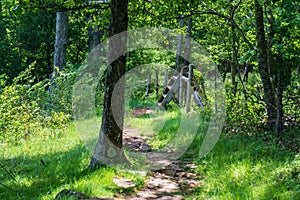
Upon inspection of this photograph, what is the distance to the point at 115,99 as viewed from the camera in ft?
20.0

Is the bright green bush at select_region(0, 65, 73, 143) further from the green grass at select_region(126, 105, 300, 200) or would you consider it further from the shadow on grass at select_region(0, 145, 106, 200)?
the green grass at select_region(126, 105, 300, 200)

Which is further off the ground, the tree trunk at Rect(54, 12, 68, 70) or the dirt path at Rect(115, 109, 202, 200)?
the tree trunk at Rect(54, 12, 68, 70)

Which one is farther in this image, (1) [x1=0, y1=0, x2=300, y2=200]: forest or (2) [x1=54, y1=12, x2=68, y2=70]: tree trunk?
(2) [x1=54, y1=12, x2=68, y2=70]: tree trunk

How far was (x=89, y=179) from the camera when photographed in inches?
210

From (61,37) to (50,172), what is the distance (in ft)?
27.6

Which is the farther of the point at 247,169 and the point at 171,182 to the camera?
the point at 171,182

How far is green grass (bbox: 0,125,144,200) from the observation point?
16.5ft

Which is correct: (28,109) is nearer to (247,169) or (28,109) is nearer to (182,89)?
(182,89)

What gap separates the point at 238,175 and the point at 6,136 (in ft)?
20.2

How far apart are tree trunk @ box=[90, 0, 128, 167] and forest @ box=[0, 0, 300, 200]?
0.7 inches

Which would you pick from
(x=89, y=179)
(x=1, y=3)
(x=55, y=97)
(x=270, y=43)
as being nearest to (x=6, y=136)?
(x=55, y=97)

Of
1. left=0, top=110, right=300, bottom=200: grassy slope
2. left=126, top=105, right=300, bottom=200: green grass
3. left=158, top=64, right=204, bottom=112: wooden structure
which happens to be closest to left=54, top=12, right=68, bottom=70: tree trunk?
left=158, top=64, right=204, bottom=112: wooden structure

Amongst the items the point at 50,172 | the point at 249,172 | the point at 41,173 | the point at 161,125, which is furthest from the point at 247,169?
the point at 161,125

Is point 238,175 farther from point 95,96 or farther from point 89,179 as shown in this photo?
point 95,96
